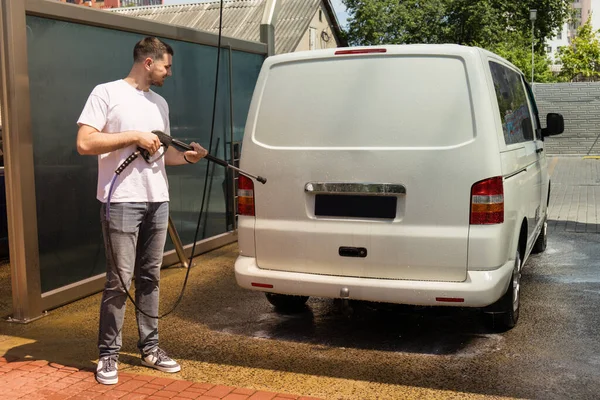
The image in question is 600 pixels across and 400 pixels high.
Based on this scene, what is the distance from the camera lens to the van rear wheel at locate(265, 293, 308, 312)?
5.78 metres

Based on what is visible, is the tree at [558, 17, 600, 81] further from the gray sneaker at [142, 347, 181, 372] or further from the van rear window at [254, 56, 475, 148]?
the gray sneaker at [142, 347, 181, 372]

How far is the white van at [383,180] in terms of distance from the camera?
4.53 metres

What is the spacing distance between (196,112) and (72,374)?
4.26 m

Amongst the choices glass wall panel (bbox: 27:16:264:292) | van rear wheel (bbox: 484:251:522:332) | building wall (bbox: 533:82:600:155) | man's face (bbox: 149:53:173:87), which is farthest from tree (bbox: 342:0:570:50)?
man's face (bbox: 149:53:173:87)

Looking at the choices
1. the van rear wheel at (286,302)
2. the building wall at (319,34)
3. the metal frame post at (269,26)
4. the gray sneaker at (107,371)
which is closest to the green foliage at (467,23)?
the building wall at (319,34)

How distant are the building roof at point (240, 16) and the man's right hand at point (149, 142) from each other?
89.7 feet

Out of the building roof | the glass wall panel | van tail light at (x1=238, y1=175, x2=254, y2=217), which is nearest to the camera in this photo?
van tail light at (x1=238, y1=175, x2=254, y2=217)

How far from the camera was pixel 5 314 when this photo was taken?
6008 mm

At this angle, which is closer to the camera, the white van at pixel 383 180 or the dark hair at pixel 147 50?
the dark hair at pixel 147 50

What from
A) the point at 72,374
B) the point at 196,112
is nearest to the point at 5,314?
the point at 72,374

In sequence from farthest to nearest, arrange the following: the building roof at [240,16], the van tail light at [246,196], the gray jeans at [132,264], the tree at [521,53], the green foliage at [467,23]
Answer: the green foliage at [467,23], the tree at [521,53], the building roof at [240,16], the van tail light at [246,196], the gray jeans at [132,264]

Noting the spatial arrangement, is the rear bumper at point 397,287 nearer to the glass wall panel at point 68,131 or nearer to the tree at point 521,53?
the glass wall panel at point 68,131

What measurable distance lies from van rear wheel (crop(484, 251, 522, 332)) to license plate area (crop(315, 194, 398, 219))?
1081mm

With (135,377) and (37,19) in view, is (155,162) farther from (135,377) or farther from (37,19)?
(37,19)
